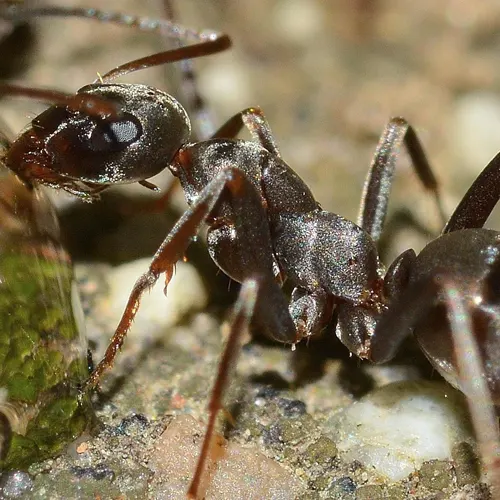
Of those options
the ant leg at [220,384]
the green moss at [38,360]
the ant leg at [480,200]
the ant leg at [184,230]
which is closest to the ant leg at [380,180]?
the ant leg at [480,200]

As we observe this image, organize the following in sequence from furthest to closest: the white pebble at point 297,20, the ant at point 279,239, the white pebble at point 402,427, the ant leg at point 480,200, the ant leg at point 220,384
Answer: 1. the white pebble at point 297,20
2. the ant leg at point 480,200
3. the white pebble at point 402,427
4. the ant at point 279,239
5. the ant leg at point 220,384

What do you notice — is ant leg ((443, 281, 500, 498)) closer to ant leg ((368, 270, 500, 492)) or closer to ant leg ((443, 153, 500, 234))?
ant leg ((368, 270, 500, 492))

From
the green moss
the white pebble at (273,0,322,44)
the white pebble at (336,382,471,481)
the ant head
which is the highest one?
the ant head

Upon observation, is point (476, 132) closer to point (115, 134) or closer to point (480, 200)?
point (480, 200)

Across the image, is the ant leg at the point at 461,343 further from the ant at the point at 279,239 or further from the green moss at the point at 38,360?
the green moss at the point at 38,360

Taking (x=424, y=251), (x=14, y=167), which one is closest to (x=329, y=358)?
(x=424, y=251)

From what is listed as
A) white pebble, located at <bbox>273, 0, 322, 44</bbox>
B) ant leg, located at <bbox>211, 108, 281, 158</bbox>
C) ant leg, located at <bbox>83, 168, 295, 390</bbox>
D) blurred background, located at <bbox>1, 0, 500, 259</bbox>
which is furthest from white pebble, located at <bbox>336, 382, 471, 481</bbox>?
white pebble, located at <bbox>273, 0, 322, 44</bbox>
